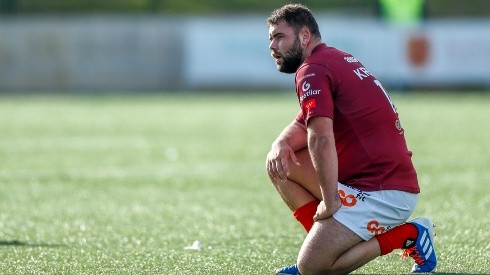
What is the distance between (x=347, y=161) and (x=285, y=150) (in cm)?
40

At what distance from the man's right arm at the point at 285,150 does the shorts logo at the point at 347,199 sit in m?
0.41

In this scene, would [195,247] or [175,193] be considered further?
[175,193]

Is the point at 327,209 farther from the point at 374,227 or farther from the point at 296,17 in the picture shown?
the point at 296,17

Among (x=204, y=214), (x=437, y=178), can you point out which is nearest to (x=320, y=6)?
(x=437, y=178)

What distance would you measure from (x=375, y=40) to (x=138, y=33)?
6077 millimetres

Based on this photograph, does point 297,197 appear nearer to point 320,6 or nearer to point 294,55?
point 294,55

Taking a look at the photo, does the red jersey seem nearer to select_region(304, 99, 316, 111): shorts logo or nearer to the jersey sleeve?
the jersey sleeve

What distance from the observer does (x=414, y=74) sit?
25188mm

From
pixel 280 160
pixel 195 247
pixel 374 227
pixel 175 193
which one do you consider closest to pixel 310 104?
pixel 280 160

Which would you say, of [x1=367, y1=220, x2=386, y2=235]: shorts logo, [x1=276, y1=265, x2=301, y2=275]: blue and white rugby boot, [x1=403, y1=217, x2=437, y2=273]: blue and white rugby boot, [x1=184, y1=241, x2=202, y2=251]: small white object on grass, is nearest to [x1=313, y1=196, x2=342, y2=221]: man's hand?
[x1=367, y1=220, x2=386, y2=235]: shorts logo

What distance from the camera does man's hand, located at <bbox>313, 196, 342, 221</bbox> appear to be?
5.49 metres

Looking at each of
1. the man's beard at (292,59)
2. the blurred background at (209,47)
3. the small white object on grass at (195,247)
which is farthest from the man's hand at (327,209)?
the blurred background at (209,47)

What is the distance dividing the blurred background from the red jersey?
19.2 metres

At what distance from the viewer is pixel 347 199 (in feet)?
18.4
